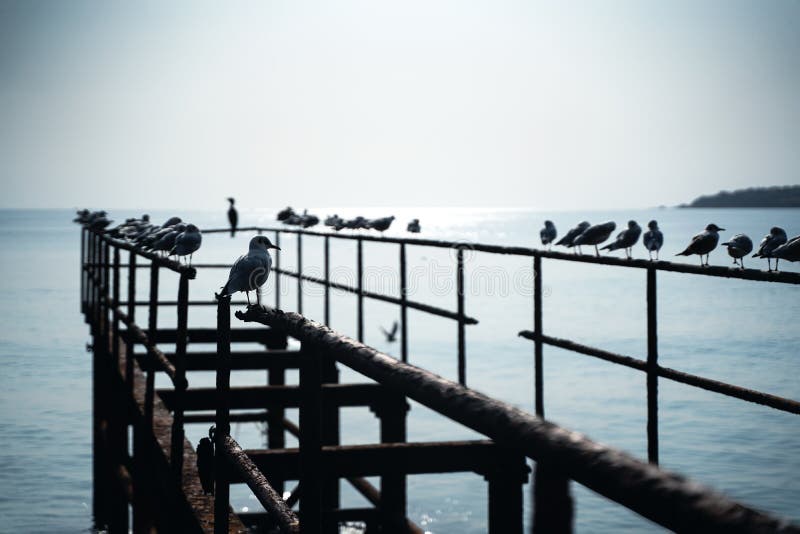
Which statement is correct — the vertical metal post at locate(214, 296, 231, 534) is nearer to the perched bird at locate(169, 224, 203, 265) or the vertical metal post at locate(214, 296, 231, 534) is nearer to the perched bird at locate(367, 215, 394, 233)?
the perched bird at locate(169, 224, 203, 265)

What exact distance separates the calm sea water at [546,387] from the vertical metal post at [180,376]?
2951 mm

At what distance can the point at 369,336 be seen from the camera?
49000mm

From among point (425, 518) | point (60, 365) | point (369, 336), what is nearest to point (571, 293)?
point (369, 336)

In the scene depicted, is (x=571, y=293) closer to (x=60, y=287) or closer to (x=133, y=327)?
(x=60, y=287)

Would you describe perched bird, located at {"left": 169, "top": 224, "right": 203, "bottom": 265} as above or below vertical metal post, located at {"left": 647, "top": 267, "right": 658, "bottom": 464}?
above

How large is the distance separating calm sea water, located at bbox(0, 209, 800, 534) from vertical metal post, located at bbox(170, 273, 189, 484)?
2951 millimetres

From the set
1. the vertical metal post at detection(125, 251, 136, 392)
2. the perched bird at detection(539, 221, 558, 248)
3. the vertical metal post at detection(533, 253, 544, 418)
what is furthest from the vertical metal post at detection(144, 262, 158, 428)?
the perched bird at detection(539, 221, 558, 248)

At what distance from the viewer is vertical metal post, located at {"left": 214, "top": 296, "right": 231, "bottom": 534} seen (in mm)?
3121

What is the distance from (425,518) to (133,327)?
1105 cm

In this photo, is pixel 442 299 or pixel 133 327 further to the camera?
pixel 442 299

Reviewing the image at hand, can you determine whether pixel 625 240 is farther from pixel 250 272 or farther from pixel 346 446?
pixel 250 272

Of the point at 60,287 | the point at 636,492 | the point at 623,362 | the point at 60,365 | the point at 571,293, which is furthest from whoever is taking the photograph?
the point at 571,293

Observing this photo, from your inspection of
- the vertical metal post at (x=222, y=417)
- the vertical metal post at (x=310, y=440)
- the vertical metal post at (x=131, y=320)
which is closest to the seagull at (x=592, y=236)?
the vertical metal post at (x=131, y=320)

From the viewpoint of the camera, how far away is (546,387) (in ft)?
108
